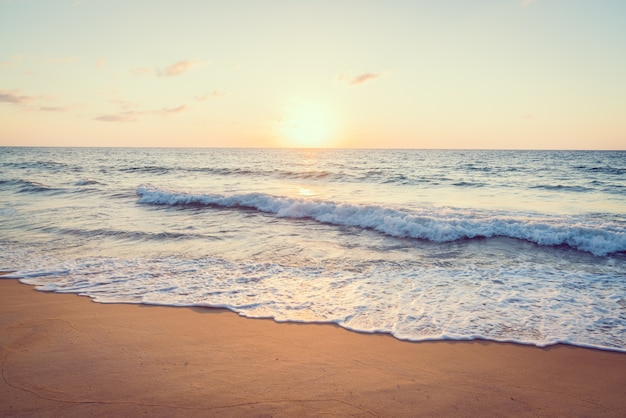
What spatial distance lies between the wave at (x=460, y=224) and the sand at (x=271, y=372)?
643 centimetres

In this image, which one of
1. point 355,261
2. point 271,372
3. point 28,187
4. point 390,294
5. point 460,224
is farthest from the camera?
point 28,187

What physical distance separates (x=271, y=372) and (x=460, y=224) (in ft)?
29.7

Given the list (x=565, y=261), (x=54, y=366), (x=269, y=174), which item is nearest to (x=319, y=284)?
(x=54, y=366)

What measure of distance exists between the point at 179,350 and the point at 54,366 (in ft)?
3.80

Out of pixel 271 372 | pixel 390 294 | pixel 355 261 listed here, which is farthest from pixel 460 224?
pixel 271 372

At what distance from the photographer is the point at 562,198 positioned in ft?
60.7

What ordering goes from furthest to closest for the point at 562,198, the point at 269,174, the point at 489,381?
the point at 269,174, the point at 562,198, the point at 489,381

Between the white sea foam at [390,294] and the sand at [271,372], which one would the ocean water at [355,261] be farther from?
the sand at [271,372]

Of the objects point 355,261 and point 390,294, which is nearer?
point 390,294

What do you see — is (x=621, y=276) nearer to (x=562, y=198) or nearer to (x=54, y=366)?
(x=54, y=366)

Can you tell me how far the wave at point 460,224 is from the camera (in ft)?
32.5

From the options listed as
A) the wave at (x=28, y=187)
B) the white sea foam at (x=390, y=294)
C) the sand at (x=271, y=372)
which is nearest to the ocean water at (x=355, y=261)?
the white sea foam at (x=390, y=294)

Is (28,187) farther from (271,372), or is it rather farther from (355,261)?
(271,372)

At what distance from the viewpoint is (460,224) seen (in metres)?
11.4
